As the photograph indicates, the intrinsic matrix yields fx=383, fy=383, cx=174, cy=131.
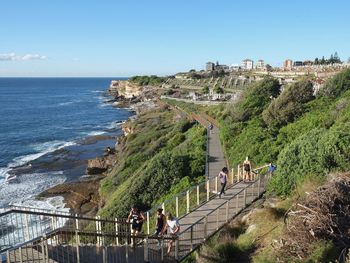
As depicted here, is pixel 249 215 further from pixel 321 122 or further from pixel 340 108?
pixel 340 108

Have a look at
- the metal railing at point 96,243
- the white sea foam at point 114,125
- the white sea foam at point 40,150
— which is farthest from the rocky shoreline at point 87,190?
the white sea foam at point 114,125

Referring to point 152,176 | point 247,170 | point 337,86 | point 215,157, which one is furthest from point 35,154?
point 247,170

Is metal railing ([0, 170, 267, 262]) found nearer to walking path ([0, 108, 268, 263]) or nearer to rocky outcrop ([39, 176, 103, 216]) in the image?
walking path ([0, 108, 268, 263])

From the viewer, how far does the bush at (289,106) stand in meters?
27.9

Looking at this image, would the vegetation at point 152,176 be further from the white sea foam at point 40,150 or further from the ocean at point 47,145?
the white sea foam at point 40,150

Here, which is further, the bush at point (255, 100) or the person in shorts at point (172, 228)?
the bush at point (255, 100)

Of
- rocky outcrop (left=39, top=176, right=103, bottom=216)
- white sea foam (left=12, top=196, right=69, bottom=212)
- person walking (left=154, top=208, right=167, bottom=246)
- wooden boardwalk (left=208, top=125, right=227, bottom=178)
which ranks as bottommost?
white sea foam (left=12, top=196, right=69, bottom=212)

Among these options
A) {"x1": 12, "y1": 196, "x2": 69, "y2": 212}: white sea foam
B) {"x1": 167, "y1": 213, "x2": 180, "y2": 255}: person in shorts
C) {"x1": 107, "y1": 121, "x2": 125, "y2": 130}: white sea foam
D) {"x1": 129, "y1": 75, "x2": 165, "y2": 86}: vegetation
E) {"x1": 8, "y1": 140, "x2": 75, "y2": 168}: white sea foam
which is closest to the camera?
{"x1": 167, "y1": 213, "x2": 180, "y2": 255}: person in shorts

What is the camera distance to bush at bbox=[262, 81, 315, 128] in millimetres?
27938

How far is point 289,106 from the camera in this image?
28.5 m

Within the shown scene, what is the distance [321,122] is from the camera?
2158 cm

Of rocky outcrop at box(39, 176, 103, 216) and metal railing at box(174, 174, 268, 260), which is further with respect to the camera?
rocky outcrop at box(39, 176, 103, 216)

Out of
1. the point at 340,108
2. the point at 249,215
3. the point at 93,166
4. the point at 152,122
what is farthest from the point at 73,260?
the point at 152,122

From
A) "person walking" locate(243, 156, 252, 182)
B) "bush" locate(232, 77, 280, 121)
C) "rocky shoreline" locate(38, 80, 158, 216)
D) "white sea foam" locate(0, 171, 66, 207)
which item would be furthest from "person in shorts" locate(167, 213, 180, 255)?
"bush" locate(232, 77, 280, 121)
